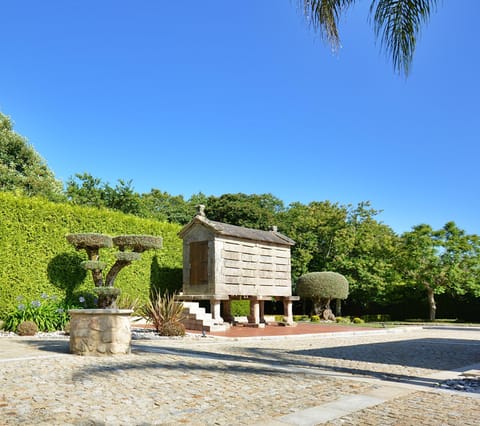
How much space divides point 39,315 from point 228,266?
699 centimetres

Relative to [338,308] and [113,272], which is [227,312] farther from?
[338,308]

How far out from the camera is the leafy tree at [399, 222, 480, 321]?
2822 centimetres

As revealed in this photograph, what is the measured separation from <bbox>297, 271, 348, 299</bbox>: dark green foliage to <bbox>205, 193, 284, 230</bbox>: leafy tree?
7532 mm

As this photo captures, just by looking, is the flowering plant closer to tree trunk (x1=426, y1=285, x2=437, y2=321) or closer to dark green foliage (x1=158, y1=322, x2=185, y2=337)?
dark green foliage (x1=158, y1=322, x2=185, y2=337)

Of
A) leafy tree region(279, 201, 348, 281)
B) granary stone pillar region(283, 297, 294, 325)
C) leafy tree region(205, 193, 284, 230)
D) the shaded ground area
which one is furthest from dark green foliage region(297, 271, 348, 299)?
leafy tree region(205, 193, 284, 230)

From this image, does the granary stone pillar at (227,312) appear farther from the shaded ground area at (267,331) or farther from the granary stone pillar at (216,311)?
the granary stone pillar at (216,311)

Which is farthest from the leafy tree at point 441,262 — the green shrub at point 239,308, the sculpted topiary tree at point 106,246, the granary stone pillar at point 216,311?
the sculpted topiary tree at point 106,246

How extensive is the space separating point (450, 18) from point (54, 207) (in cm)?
1392

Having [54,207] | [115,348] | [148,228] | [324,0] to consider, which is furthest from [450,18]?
[148,228]

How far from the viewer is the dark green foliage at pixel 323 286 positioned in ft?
85.3

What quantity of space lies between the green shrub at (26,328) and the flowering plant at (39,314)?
0.63m

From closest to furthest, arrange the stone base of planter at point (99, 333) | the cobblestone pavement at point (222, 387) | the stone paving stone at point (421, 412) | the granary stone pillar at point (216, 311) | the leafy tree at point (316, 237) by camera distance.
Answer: the stone paving stone at point (421, 412), the cobblestone pavement at point (222, 387), the stone base of planter at point (99, 333), the granary stone pillar at point (216, 311), the leafy tree at point (316, 237)

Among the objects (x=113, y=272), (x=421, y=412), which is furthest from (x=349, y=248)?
(x=421, y=412)

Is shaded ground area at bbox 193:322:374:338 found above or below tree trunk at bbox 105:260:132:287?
below
